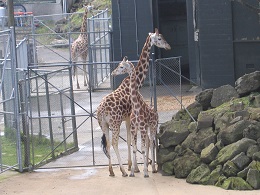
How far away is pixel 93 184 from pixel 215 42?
947 cm

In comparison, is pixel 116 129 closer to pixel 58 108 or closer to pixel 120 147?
pixel 120 147

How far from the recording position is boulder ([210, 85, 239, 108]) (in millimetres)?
15891

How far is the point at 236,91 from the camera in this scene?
633 inches

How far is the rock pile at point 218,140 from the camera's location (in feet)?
44.5

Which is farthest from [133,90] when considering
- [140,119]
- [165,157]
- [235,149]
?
[235,149]

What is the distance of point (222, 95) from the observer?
15977 mm

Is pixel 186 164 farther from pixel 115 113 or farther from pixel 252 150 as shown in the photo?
pixel 115 113

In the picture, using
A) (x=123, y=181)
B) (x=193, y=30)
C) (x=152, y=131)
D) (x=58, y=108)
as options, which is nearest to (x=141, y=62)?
(x=152, y=131)

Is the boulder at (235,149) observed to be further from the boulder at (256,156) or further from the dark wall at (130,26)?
the dark wall at (130,26)

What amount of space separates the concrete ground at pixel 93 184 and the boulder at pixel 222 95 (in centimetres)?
200

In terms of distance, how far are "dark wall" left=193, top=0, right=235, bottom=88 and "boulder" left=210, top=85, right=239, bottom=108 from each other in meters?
6.80

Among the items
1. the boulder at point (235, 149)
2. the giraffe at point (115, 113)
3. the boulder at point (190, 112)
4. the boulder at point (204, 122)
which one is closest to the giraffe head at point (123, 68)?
the giraffe at point (115, 113)

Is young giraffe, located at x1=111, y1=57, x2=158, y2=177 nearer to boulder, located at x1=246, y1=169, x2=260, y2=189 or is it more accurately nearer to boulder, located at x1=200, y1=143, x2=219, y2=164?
boulder, located at x1=200, y1=143, x2=219, y2=164

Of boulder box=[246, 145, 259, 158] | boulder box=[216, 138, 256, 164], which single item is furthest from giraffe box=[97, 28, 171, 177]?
boulder box=[246, 145, 259, 158]
